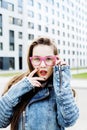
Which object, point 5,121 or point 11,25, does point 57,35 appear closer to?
point 11,25

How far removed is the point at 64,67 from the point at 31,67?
0.31 m

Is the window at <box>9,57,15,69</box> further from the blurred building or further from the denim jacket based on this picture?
the denim jacket

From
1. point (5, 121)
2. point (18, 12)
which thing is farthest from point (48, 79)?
point (18, 12)

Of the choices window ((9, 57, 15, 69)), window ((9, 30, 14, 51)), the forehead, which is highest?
window ((9, 30, 14, 51))

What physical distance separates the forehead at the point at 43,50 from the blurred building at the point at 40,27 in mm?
33072

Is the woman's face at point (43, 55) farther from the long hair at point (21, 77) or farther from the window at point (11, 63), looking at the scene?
the window at point (11, 63)

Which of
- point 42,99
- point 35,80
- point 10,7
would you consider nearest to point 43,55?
point 35,80

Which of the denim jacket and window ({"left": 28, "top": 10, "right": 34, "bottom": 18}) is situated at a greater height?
window ({"left": 28, "top": 10, "right": 34, "bottom": 18})

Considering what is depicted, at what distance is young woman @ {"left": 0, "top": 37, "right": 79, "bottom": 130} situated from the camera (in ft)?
7.18

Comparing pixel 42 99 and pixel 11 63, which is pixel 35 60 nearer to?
pixel 42 99

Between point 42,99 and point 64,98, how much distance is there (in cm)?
17

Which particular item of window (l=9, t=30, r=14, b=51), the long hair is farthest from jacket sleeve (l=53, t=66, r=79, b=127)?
window (l=9, t=30, r=14, b=51)

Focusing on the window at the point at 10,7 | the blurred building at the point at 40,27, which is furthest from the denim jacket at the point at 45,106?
the window at the point at 10,7

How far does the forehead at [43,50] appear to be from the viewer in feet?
7.77
